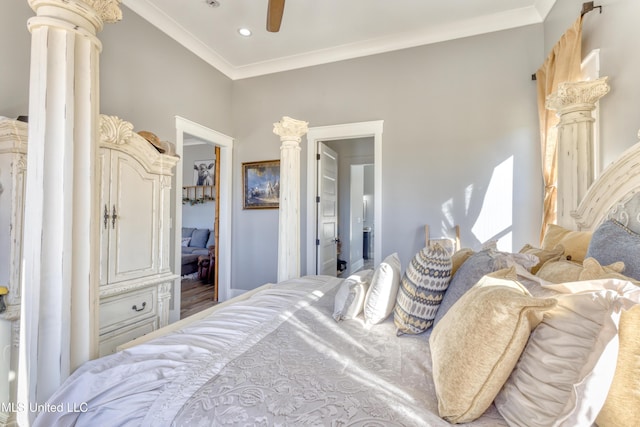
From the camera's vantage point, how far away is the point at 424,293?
48.8 inches

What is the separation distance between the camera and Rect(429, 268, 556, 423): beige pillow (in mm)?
725

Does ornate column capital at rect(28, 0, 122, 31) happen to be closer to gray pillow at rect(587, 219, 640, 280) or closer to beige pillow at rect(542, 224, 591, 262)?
gray pillow at rect(587, 219, 640, 280)

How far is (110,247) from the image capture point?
1.88 metres

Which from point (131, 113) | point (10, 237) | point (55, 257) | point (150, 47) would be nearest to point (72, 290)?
point (55, 257)

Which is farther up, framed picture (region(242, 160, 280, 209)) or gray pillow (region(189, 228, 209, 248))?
framed picture (region(242, 160, 280, 209))

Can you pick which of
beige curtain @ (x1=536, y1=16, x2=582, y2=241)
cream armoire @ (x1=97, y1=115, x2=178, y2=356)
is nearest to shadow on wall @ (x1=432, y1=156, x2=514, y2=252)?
beige curtain @ (x1=536, y1=16, x2=582, y2=241)

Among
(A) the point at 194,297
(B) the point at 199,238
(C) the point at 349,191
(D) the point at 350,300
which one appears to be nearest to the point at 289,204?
(D) the point at 350,300

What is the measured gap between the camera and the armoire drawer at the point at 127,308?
1.78 meters

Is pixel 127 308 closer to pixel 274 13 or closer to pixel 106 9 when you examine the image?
pixel 106 9

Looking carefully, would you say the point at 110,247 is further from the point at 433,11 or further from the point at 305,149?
the point at 433,11

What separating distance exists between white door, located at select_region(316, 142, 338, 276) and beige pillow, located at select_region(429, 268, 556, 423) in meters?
2.80

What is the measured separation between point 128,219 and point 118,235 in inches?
5.2

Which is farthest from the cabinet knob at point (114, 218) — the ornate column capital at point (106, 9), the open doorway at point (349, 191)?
the open doorway at point (349, 191)

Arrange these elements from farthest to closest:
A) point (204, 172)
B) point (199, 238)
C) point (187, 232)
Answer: point (204, 172), point (187, 232), point (199, 238)
